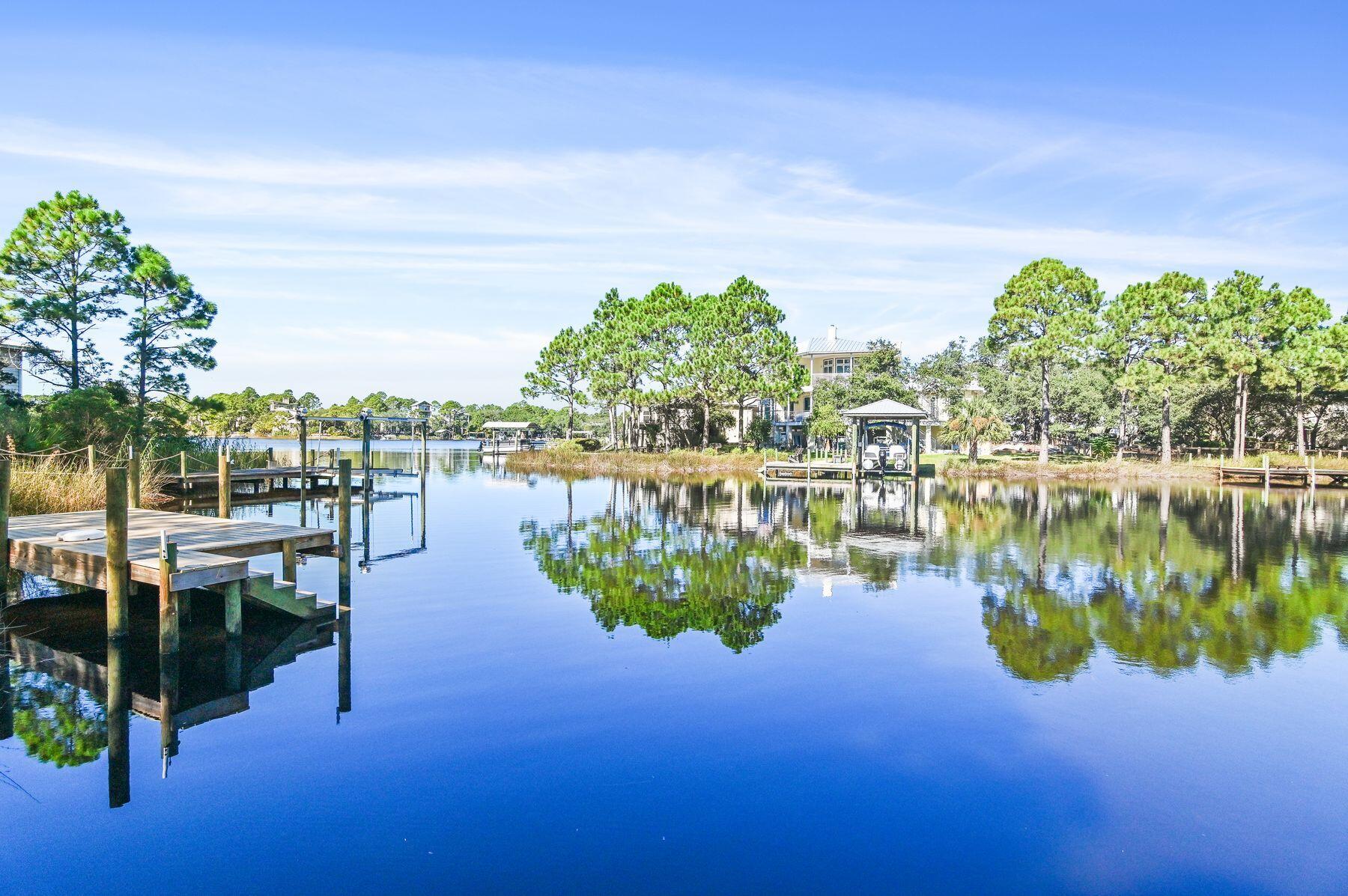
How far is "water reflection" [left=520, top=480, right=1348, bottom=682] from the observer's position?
11.9 metres

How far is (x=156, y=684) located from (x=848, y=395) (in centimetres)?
5283

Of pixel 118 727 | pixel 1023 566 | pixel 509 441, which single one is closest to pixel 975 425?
pixel 1023 566

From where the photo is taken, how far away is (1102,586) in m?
15.4

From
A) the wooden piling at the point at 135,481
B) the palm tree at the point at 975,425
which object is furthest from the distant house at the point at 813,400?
the wooden piling at the point at 135,481

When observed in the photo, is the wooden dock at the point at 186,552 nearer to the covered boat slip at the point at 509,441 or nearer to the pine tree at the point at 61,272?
the pine tree at the point at 61,272

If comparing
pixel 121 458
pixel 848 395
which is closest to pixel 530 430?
pixel 848 395

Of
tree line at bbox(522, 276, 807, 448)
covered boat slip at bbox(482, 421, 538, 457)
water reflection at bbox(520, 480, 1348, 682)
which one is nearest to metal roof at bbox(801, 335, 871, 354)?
tree line at bbox(522, 276, 807, 448)

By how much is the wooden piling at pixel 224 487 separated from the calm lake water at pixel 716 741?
1.37 meters

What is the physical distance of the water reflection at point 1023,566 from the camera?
11.9 m

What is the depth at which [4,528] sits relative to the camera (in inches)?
464

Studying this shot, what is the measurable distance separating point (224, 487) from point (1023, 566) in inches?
661

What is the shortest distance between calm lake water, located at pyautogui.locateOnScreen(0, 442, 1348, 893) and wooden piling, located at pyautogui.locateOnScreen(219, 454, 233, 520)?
1368 mm

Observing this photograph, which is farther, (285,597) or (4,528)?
(4,528)

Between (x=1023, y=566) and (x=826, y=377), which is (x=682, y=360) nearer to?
(x=826, y=377)
